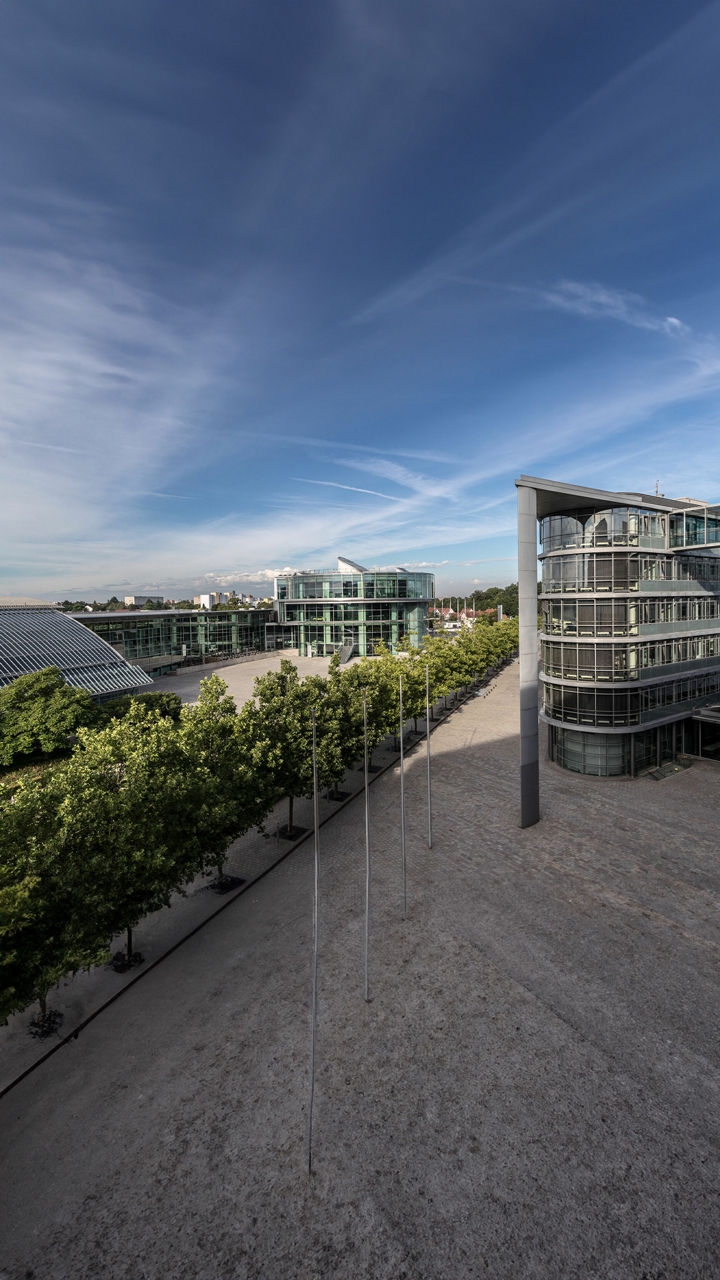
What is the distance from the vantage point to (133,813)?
51.3ft

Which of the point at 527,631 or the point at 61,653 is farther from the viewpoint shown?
the point at 61,653

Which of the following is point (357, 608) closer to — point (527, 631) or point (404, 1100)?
point (527, 631)

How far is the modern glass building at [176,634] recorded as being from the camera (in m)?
71.1

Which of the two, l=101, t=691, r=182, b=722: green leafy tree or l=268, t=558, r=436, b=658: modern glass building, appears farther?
l=268, t=558, r=436, b=658: modern glass building

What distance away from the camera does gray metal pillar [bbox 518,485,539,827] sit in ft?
77.4

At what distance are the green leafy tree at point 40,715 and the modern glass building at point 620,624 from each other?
109 feet

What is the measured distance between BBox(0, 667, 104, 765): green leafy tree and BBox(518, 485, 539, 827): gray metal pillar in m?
31.2

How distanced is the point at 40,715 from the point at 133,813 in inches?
1069

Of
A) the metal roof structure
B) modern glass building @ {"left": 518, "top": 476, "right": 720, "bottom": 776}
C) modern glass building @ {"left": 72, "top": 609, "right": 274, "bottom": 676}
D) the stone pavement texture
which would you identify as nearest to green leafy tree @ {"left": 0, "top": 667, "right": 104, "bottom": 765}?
the metal roof structure

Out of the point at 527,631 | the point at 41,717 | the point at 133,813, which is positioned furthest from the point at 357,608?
the point at 133,813

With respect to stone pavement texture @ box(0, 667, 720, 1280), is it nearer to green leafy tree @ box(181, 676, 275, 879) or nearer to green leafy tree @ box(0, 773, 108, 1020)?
green leafy tree @ box(0, 773, 108, 1020)

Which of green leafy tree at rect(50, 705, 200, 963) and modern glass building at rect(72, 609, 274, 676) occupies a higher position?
modern glass building at rect(72, 609, 274, 676)

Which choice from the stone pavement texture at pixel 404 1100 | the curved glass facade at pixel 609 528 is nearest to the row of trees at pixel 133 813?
the stone pavement texture at pixel 404 1100

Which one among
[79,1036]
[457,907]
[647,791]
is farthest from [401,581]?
[79,1036]
